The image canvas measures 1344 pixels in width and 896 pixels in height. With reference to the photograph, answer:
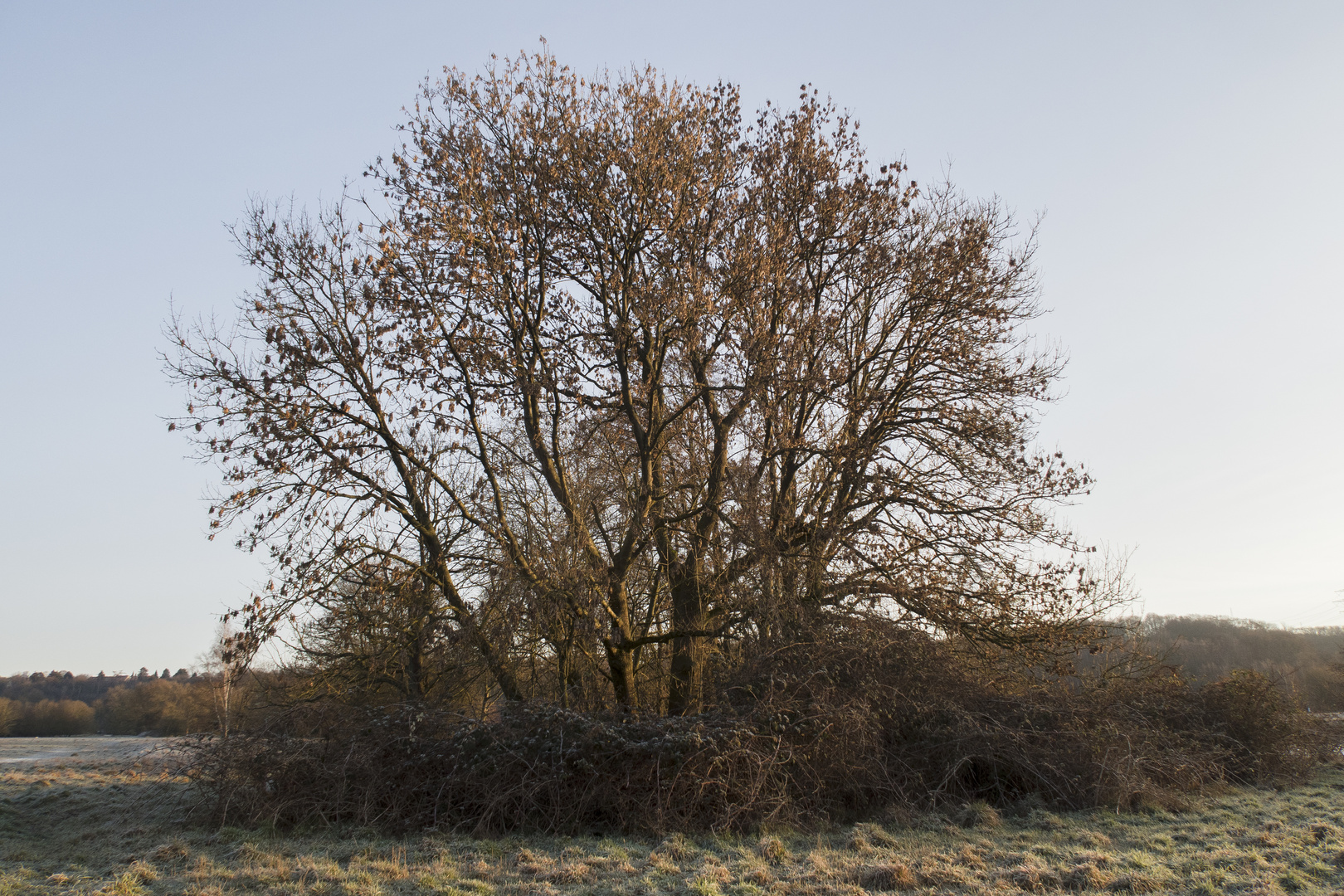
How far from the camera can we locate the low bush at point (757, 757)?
27.7 ft

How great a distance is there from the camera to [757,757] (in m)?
8.55

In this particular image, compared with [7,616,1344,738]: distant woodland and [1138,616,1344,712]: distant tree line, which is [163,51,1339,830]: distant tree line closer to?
[1138,616,1344,712]: distant tree line

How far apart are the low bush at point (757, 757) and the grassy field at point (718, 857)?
456mm

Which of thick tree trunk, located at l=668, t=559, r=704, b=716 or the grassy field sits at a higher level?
thick tree trunk, located at l=668, t=559, r=704, b=716

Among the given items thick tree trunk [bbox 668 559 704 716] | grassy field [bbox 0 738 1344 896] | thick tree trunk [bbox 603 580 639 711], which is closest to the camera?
grassy field [bbox 0 738 1344 896]

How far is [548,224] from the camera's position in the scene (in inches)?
458

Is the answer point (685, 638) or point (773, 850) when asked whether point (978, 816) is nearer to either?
point (773, 850)

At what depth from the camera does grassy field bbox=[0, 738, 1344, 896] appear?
603cm

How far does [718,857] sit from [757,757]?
155cm

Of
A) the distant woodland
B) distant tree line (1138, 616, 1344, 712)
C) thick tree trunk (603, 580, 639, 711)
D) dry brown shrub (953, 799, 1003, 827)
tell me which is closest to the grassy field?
dry brown shrub (953, 799, 1003, 827)

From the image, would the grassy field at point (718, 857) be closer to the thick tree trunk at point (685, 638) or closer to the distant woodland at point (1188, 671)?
the thick tree trunk at point (685, 638)

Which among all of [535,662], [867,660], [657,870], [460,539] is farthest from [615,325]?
[657,870]

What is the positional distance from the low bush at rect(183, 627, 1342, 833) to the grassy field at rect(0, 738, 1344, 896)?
1.50ft

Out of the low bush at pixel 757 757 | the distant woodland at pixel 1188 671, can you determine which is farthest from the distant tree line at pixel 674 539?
the distant woodland at pixel 1188 671
